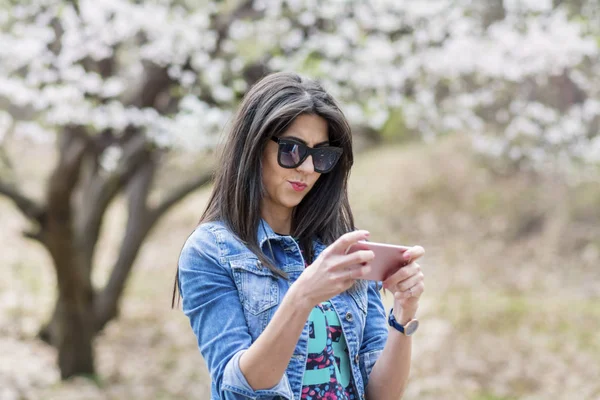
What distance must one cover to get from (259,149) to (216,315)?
42 cm

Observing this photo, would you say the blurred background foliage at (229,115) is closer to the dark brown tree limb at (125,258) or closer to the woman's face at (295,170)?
the dark brown tree limb at (125,258)

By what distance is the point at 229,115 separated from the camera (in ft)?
19.8

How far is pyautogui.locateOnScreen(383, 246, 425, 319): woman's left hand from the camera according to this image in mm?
1663

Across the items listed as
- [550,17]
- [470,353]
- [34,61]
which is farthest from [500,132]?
[34,61]

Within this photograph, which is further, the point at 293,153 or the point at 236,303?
the point at 293,153

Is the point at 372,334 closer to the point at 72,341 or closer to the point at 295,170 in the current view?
the point at 295,170

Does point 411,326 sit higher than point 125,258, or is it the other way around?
point 411,326

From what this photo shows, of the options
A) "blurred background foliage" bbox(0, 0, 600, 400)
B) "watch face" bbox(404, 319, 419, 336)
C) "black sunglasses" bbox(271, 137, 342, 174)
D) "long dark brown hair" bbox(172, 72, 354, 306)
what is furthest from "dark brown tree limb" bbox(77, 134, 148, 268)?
"watch face" bbox(404, 319, 419, 336)

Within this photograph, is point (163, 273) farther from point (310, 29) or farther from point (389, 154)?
point (310, 29)

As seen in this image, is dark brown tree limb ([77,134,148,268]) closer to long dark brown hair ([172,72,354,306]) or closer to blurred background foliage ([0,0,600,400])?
blurred background foliage ([0,0,600,400])

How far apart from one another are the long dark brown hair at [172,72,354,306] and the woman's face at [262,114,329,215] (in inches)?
0.7

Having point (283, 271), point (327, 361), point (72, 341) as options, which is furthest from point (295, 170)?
point (72, 341)

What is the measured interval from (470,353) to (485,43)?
11.8 feet

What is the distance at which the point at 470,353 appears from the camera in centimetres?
814
